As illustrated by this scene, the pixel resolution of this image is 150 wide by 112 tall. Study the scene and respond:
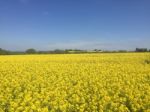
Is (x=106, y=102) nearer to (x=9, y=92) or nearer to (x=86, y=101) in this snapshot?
(x=86, y=101)

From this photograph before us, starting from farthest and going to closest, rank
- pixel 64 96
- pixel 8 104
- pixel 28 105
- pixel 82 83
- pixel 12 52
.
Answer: pixel 12 52 → pixel 82 83 → pixel 64 96 → pixel 8 104 → pixel 28 105

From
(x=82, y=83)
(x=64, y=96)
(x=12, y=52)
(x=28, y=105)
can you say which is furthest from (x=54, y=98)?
(x=12, y=52)

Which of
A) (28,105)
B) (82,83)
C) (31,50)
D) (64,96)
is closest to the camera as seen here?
(28,105)

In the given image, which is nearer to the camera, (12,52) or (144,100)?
(144,100)

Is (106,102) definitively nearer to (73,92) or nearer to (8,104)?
(73,92)

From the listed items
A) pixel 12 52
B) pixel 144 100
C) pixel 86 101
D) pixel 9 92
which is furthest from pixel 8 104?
pixel 12 52

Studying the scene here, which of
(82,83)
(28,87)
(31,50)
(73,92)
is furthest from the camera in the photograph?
(31,50)

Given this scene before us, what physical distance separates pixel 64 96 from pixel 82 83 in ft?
11.0

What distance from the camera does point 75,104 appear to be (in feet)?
32.2

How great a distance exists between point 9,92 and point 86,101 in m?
3.25

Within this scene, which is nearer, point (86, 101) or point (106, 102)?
point (106, 102)

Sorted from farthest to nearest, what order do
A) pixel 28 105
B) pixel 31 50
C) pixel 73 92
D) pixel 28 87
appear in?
pixel 31 50
pixel 28 87
pixel 73 92
pixel 28 105

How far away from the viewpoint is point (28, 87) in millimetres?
12812

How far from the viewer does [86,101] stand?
408 inches
